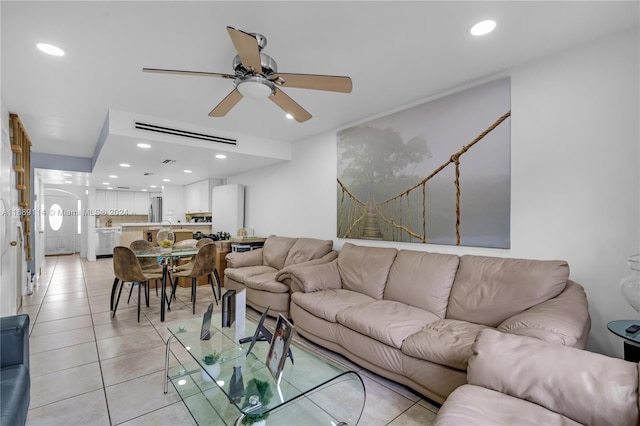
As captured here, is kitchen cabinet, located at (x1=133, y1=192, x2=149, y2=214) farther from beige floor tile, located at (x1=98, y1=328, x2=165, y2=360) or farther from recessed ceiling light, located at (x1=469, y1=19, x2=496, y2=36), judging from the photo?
recessed ceiling light, located at (x1=469, y1=19, x2=496, y2=36)

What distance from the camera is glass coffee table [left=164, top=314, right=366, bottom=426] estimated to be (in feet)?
4.83

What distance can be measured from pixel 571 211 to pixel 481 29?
58.9 inches

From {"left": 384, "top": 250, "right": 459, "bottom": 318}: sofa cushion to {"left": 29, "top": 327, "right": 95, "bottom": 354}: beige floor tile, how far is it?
308 cm

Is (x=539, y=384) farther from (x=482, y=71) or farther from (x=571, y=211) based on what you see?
(x=482, y=71)

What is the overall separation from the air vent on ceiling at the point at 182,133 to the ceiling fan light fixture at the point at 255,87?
203 centimetres

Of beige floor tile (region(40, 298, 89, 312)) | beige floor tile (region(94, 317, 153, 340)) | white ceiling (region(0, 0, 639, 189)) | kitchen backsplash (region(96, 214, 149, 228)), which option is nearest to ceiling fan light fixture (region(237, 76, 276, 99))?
white ceiling (region(0, 0, 639, 189))

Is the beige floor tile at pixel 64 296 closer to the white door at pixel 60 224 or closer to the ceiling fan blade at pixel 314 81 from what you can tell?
Result: the ceiling fan blade at pixel 314 81

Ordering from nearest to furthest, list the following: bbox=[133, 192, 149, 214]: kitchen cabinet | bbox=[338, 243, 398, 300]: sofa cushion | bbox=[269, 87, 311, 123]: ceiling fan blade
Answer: bbox=[269, 87, 311, 123]: ceiling fan blade
bbox=[338, 243, 398, 300]: sofa cushion
bbox=[133, 192, 149, 214]: kitchen cabinet

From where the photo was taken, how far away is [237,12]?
182 centimetres

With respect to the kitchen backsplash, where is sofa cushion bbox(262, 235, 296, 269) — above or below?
below

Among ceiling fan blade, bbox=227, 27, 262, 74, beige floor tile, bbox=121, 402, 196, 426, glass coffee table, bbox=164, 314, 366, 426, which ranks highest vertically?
ceiling fan blade, bbox=227, 27, 262, 74

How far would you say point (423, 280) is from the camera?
270 centimetres

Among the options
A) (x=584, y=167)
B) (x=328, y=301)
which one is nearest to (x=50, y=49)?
(x=328, y=301)

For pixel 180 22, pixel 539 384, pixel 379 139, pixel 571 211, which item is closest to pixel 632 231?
pixel 571 211
